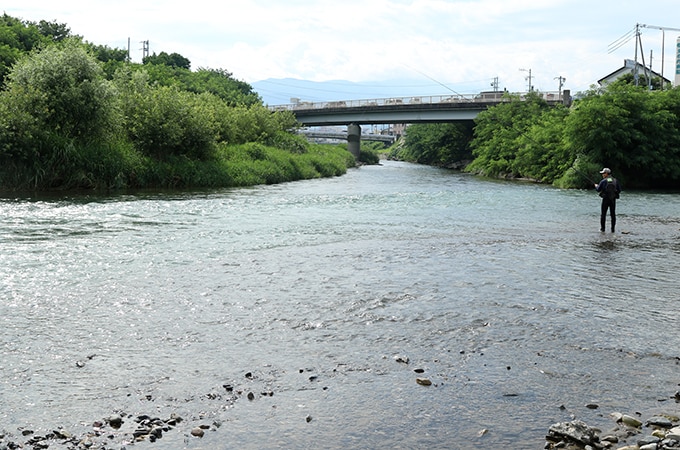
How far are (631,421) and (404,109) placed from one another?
9156 centimetres

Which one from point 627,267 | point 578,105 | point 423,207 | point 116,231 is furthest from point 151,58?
point 627,267

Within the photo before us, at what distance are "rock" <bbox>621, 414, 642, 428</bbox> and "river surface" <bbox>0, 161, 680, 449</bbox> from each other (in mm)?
158

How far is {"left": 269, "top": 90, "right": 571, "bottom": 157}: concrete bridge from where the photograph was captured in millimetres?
92750

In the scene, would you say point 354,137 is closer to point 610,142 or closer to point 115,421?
point 610,142

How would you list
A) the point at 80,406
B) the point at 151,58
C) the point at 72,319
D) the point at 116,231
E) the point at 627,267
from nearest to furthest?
the point at 80,406 → the point at 72,319 → the point at 627,267 → the point at 116,231 → the point at 151,58

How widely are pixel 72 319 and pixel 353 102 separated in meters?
98.3

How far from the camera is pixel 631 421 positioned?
25.3 ft

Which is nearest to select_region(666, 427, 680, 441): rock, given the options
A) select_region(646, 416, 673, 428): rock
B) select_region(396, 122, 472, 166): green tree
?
select_region(646, 416, 673, 428): rock

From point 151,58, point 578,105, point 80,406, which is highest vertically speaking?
point 151,58

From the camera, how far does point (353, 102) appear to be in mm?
107625

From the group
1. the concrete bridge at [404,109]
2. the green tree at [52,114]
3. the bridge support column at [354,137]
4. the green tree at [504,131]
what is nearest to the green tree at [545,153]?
the green tree at [504,131]

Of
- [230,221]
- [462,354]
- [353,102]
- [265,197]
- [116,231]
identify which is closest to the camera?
[462,354]

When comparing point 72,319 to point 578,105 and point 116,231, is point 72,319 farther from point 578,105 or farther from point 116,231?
point 578,105

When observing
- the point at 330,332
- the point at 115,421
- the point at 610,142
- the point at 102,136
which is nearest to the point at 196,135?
the point at 102,136
